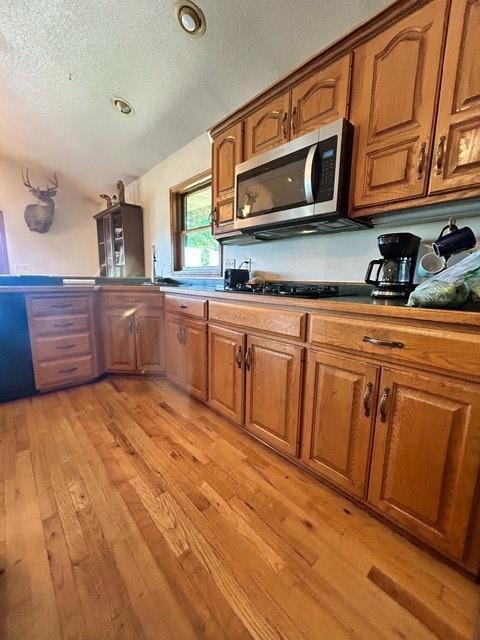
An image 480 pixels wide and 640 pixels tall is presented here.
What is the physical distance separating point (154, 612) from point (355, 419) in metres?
0.94

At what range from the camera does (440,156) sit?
1.05m

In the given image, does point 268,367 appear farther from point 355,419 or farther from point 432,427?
point 432,427

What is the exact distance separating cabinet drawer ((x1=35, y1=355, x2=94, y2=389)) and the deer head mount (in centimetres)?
332

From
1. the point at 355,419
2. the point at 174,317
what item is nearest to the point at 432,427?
the point at 355,419

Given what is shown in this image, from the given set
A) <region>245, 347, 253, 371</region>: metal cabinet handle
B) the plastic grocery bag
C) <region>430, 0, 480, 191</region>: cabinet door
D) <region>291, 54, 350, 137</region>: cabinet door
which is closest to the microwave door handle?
<region>291, 54, 350, 137</region>: cabinet door

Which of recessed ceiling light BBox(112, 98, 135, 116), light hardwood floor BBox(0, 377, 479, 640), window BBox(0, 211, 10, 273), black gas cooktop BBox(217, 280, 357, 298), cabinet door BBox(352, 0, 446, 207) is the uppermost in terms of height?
recessed ceiling light BBox(112, 98, 135, 116)

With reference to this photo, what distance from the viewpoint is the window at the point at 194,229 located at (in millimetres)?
2844

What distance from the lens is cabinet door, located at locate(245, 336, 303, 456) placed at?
137cm

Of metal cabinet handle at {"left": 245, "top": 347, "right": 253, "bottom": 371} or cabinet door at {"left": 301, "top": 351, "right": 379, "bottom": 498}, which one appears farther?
metal cabinet handle at {"left": 245, "top": 347, "right": 253, "bottom": 371}

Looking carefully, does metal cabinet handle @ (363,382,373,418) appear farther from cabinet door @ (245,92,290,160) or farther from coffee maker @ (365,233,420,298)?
cabinet door @ (245,92,290,160)

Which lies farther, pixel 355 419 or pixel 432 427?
pixel 355 419

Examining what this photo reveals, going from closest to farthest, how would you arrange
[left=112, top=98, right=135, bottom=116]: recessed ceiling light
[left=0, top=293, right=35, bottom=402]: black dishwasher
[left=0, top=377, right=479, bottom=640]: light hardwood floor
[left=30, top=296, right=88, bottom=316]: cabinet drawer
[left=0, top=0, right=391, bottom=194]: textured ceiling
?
[left=0, top=377, right=479, bottom=640]: light hardwood floor, [left=0, top=0, right=391, bottom=194]: textured ceiling, [left=0, top=293, right=35, bottom=402]: black dishwasher, [left=30, top=296, right=88, bottom=316]: cabinet drawer, [left=112, top=98, right=135, bottom=116]: recessed ceiling light

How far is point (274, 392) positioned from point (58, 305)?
1.98 m

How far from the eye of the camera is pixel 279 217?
159 cm
